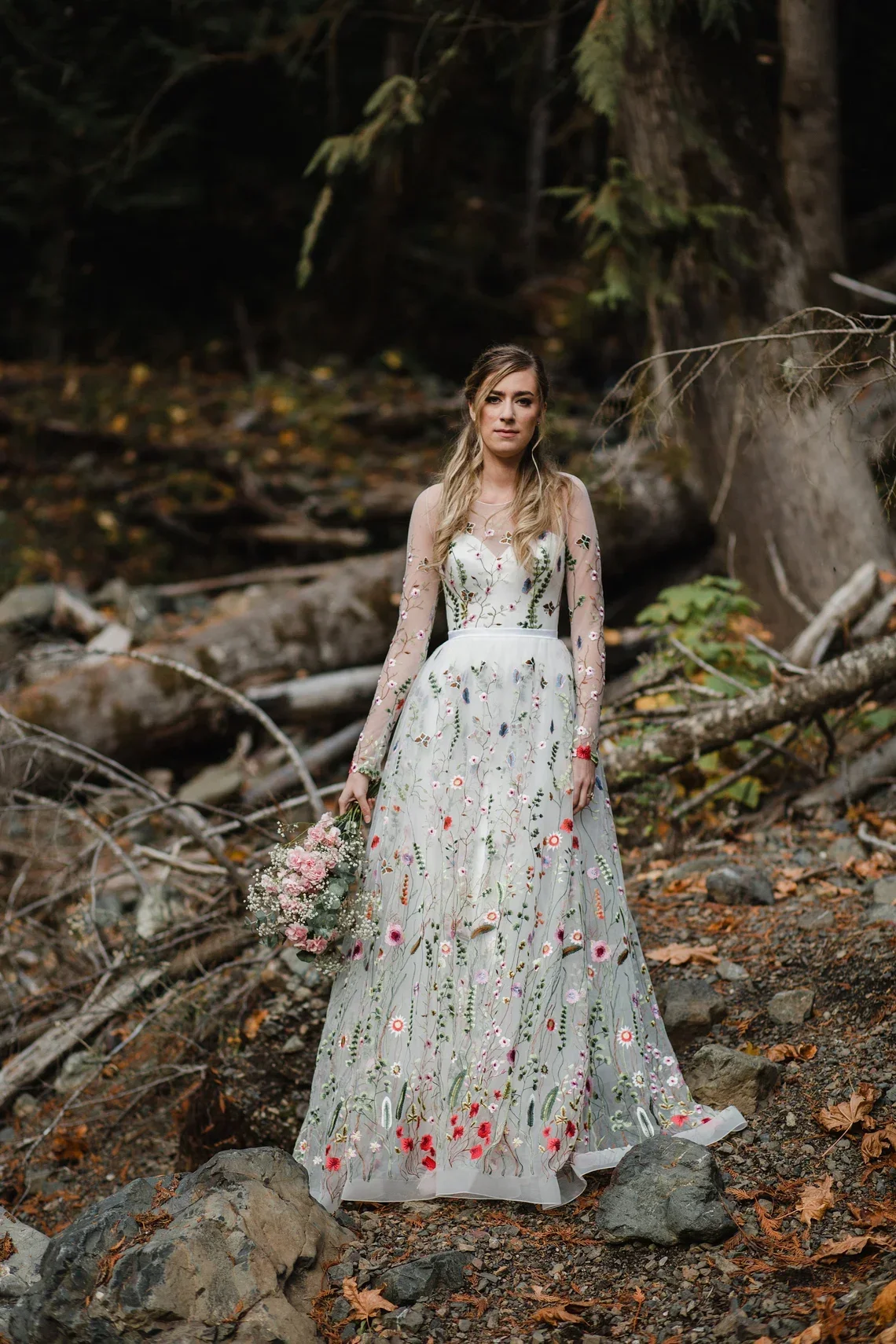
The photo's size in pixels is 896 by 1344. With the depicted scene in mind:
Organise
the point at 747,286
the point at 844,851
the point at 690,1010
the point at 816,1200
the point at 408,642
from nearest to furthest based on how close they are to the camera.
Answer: the point at 816,1200 < the point at 408,642 < the point at 690,1010 < the point at 844,851 < the point at 747,286

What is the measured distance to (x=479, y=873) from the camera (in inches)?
132

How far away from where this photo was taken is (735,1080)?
3391mm

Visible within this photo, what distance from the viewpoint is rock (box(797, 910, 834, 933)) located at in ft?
13.7

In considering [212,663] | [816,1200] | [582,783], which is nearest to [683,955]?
[582,783]

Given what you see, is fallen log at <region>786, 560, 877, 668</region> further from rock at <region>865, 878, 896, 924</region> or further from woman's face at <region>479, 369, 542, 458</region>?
woman's face at <region>479, 369, 542, 458</region>

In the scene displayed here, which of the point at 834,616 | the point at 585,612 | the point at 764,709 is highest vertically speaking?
the point at 585,612

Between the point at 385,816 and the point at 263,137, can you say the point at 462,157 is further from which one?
the point at 385,816

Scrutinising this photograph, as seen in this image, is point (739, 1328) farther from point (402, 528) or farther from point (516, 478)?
point (402, 528)

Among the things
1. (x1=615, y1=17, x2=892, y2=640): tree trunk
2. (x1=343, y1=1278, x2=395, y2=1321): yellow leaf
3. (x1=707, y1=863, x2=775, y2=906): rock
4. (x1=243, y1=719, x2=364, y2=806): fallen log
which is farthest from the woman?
(x1=615, y1=17, x2=892, y2=640): tree trunk

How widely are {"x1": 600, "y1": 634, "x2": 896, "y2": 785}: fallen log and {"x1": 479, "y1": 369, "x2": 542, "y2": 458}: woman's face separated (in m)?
2.13

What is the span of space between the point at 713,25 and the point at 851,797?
14.0 feet

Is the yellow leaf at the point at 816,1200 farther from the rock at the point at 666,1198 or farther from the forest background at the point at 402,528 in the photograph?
the rock at the point at 666,1198

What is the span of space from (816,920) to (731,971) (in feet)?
1.41

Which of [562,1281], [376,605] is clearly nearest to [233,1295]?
[562,1281]
